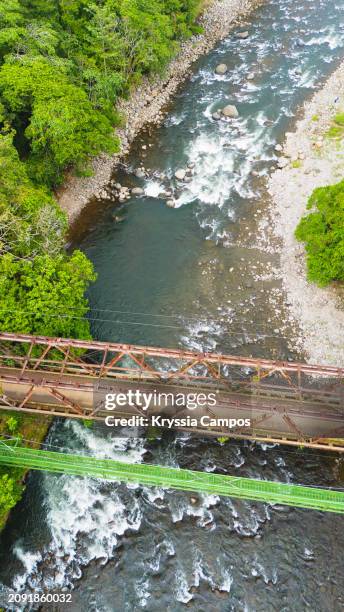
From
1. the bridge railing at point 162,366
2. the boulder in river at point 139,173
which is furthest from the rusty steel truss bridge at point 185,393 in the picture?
the boulder in river at point 139,173

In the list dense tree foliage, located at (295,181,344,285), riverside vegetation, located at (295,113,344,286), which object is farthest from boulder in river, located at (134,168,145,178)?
dense tree foliage, located at (295,181,344,285)

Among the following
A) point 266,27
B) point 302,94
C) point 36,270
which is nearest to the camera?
point 36,270

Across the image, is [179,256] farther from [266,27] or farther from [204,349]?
[266,27]

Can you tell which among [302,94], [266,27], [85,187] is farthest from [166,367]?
[266,27]

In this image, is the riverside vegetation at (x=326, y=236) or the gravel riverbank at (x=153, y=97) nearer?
the riverside vegetation at (x=326, y=236)

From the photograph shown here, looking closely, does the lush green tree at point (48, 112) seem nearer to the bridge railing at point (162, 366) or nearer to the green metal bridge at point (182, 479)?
the bridge railing at point (162, 366)

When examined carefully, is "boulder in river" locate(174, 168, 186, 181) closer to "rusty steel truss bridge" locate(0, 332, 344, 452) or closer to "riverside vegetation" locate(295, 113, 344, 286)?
"riverside vegetation" locate(295, 113, 344, 286)

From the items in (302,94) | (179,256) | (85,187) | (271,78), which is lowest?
(179,256)
